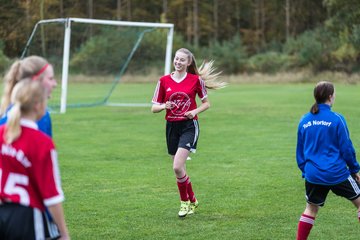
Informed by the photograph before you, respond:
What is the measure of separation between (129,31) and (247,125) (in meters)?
10.4

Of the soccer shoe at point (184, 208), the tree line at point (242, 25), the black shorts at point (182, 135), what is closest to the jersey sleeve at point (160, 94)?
the black shorts at point (182, 135)

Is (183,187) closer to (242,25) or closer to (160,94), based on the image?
(160,94)

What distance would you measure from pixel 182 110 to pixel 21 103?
451 centimetres

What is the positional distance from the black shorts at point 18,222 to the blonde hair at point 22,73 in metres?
0.61

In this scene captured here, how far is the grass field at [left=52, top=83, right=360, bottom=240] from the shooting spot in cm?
700

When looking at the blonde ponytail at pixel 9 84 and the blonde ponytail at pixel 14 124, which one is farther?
the blonde ponytail at pixel 9 84

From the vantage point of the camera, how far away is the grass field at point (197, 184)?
7004 mm

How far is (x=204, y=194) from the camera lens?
891 cm

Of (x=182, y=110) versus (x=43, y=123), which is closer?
(x=43, y=123)

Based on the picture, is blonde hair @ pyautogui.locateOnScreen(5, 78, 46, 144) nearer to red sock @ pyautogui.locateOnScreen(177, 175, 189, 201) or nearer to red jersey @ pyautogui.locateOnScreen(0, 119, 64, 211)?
red jersey @ pyautogui.locateOnScreen(0, 119, 64, 211)

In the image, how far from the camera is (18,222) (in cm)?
347

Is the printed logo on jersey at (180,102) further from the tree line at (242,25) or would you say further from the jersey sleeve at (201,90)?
the tree line at (242,25)

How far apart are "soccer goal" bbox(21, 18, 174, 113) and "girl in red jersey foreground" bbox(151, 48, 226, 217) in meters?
16.7

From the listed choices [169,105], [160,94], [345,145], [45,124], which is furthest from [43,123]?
[160,94]
